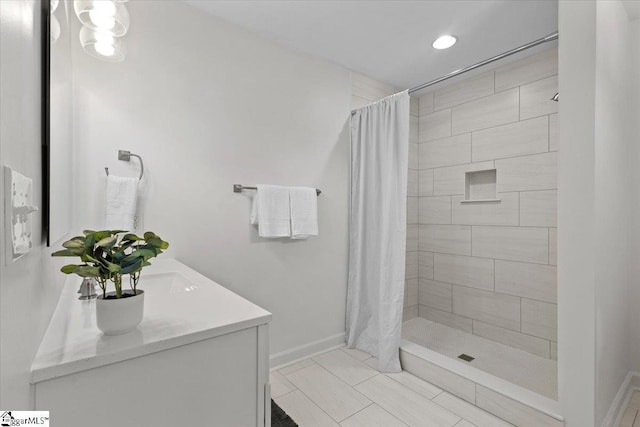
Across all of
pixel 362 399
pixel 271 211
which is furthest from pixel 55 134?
pixel 362 399

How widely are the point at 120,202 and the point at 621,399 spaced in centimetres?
298

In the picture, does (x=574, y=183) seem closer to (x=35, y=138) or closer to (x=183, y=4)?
(x=35, y=138)

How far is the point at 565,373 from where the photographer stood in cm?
141

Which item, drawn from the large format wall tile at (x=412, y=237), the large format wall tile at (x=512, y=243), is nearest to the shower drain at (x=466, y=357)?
the large format wall tile at (x=512, y=243)

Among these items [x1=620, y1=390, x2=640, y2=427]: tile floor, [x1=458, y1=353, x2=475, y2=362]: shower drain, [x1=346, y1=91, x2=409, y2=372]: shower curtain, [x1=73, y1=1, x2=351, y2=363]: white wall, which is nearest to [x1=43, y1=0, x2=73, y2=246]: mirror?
[x1=73, y1=1, x2=351, y2=363]: white wall

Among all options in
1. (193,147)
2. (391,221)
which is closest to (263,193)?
(193,147)

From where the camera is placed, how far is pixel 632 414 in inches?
67.3

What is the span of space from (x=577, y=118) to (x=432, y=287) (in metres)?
2.04

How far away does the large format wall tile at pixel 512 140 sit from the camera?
2.29 m

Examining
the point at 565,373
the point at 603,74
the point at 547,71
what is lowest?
the point at 565,373

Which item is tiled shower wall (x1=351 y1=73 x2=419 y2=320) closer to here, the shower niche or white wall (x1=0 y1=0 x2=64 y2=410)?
the shower niche

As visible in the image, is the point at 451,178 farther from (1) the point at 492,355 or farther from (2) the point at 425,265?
(1) the point at 492,355

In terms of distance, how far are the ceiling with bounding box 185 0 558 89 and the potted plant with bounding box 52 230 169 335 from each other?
1.71 meters

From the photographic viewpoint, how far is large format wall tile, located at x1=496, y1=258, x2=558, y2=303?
226 cm
